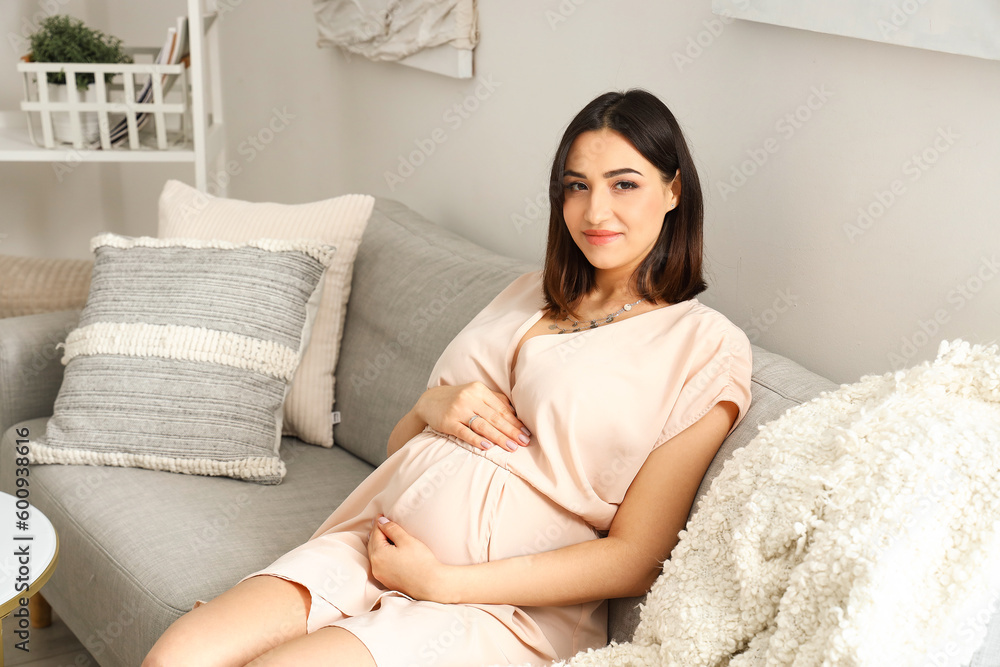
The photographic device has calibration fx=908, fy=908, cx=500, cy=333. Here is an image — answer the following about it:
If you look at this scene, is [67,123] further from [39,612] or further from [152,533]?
[152,533]

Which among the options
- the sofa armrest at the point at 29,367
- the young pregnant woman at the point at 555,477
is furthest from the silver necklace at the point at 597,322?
the sofa armrest at the point at 29,367

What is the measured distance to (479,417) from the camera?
52.2 inches

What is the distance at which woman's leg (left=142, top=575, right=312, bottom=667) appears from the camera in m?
1.19

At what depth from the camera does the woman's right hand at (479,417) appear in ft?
4.29

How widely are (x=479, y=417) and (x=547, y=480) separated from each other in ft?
0.45

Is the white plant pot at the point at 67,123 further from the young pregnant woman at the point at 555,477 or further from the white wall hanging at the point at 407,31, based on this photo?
the young pregnant woman at the point at 555,477

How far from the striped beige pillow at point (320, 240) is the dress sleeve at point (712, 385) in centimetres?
103

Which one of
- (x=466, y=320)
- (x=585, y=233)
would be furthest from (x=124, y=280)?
(x=585, y=233)

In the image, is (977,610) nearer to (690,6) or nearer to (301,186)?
(690,6)

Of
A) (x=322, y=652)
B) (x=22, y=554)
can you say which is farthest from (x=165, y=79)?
(x=322, y=652)

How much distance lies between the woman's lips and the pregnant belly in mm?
343

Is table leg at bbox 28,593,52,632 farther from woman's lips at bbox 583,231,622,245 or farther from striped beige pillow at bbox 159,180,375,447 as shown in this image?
woman's lips at bbox 583,231,622,245

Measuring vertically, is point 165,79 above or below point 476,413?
above

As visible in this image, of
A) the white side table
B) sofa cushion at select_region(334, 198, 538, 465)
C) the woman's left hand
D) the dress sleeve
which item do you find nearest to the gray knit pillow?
sofa cushion at select_region(334, 198, 538, 465)
